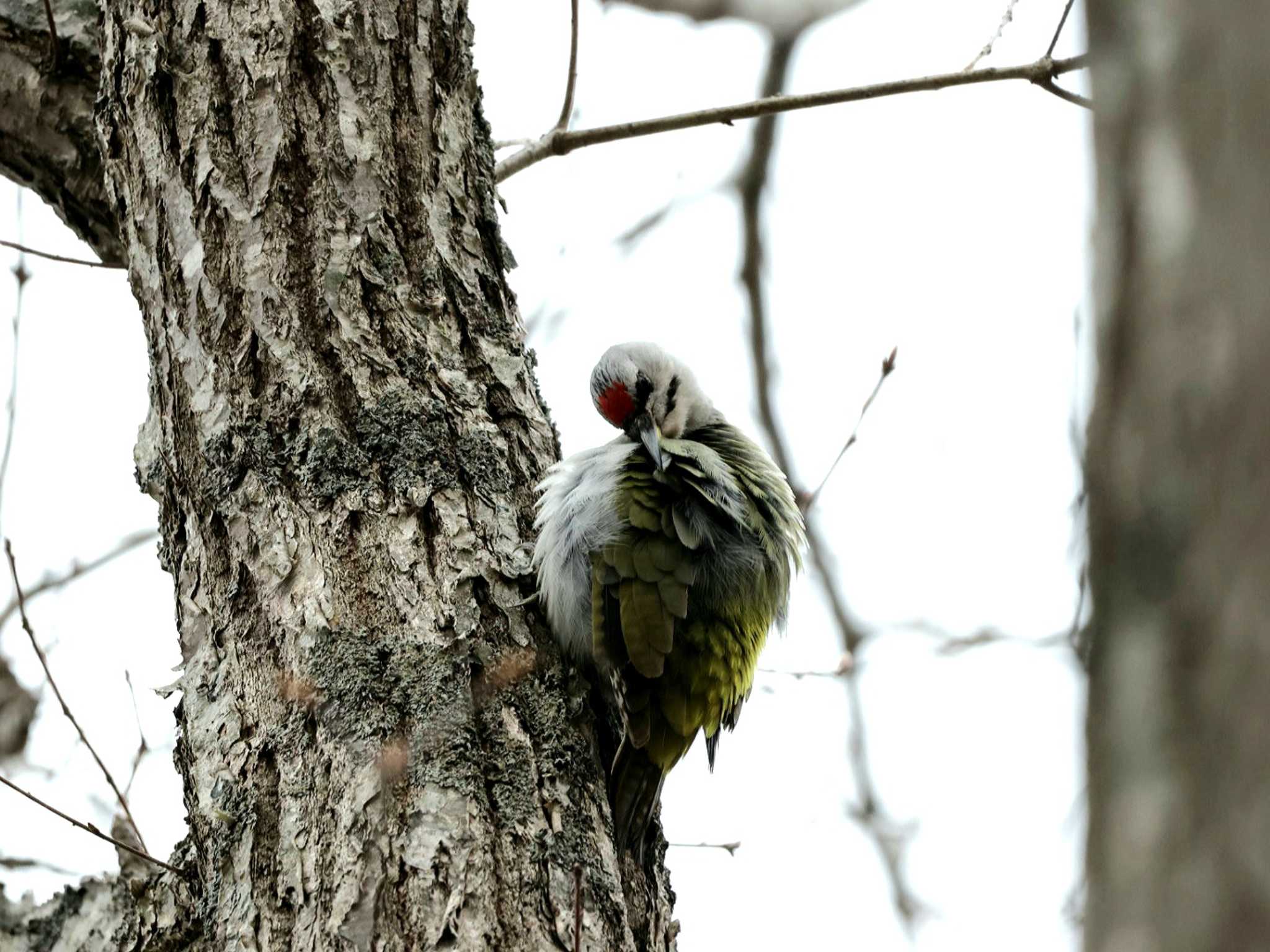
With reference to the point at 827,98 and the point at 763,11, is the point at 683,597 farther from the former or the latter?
the point at 763,11

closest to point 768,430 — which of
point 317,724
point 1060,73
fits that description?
point 1060,73

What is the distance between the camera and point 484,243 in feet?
11.5

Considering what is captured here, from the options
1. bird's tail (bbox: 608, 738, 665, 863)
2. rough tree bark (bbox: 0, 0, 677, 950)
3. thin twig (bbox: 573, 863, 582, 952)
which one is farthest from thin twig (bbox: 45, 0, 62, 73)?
thin twig (bbox: 573, 863, 582, 952)

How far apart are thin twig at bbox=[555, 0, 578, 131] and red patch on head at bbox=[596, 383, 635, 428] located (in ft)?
3.12

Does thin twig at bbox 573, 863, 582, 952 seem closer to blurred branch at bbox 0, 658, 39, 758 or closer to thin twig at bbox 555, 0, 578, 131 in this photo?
Result: thin twig at bbox 555, 0, 578, 131

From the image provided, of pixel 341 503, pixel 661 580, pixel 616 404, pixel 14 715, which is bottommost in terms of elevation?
pixel 341 503

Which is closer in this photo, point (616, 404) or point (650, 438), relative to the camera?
point (650, 438)

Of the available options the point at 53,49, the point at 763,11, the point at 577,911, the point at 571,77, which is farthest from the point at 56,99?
the point at 763,11

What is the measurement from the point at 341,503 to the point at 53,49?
1865mm

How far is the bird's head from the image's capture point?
15.6 feet

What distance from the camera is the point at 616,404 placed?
4777 millimetres

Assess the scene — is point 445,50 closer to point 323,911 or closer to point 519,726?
point 519,726

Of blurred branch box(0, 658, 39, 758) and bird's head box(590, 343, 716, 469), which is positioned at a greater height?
bird's head box(590, 343, 716, 469)

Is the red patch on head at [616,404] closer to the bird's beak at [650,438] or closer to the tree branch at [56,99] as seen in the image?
the bird's beak at [650,438]
